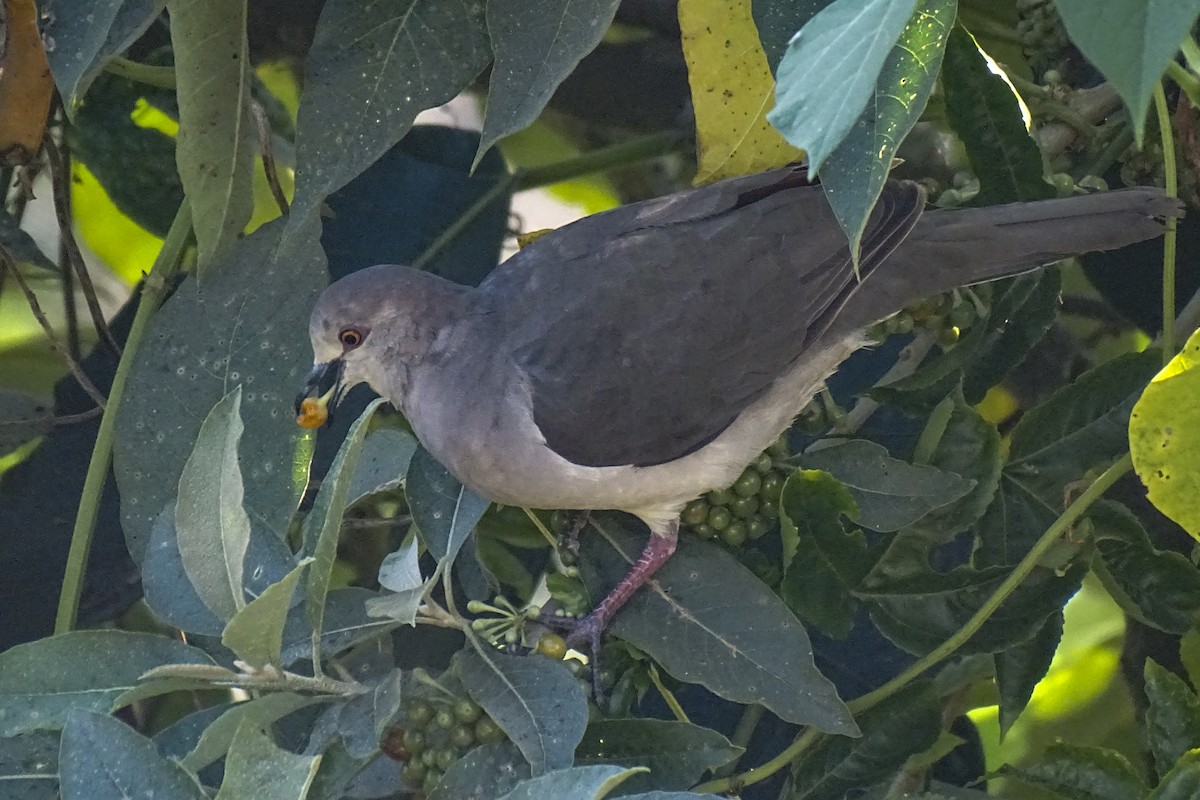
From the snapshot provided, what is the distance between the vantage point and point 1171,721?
1.14 meters

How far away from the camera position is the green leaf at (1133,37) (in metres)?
0.61

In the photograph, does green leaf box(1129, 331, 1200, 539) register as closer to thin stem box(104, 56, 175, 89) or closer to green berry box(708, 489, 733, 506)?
green berry box(708, 489, 733, 506)

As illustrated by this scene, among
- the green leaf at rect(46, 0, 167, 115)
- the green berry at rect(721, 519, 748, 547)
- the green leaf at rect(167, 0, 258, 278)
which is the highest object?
the green leaf at rect(46, 0, 167, 115)

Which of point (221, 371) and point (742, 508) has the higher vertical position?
point (221, 371)

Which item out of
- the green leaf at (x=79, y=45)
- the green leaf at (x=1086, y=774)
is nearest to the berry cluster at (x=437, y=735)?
the green leaf at (x=1086, y=774)

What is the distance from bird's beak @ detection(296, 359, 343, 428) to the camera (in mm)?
1377

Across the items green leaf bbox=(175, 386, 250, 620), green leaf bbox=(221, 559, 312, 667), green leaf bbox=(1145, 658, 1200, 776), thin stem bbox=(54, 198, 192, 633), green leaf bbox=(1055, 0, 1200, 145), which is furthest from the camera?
thin stem bbox=(54, 198, 192, 633)

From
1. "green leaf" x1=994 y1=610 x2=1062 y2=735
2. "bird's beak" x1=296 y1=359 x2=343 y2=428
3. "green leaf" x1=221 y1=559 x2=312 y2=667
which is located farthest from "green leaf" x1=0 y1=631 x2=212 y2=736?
"green leaf" x1=994 y1=610 x2=1062 y2=735

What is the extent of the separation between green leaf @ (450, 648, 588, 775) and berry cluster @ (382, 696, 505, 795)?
43 millimetres

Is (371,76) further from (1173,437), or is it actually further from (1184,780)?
(1184,780)

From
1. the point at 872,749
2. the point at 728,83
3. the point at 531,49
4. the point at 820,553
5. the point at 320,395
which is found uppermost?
the point at 531,49

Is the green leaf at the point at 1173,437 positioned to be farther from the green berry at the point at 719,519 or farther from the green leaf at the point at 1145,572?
the green berry at the point at 719,519

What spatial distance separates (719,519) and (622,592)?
0.18m

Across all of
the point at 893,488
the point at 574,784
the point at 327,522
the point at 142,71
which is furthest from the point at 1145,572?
the point at 142,71
